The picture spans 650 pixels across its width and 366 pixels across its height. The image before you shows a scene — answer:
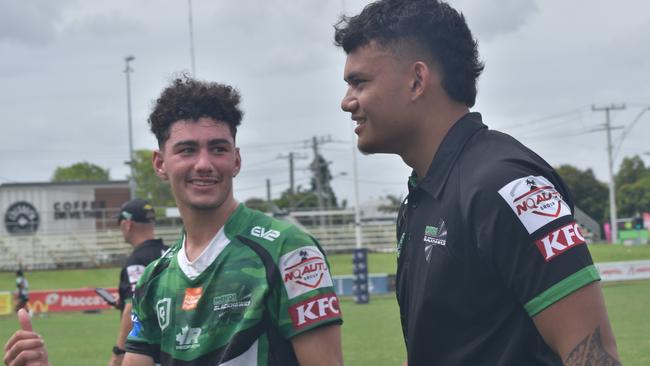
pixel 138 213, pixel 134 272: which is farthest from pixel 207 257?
pixel 138 213

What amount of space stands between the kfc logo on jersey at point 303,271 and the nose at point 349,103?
1058 millimetres

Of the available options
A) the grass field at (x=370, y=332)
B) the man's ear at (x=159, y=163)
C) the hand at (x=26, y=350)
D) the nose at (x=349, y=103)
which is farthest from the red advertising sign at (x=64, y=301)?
the nose at (x=349, y=103)

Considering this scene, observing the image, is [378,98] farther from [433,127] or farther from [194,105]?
[194,105]

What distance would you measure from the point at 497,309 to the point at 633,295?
29.5 metres

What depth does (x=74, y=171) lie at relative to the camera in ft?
375

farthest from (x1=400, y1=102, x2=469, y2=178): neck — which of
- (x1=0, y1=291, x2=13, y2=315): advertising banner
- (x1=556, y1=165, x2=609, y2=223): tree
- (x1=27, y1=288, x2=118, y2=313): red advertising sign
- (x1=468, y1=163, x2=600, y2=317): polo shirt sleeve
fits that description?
(x1=556, y1=165, x2=609, y2=223): tree

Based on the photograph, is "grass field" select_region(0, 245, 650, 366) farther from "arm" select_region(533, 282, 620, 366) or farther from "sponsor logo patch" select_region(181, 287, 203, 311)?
"arm" select_region(533, 282, 620, 366)

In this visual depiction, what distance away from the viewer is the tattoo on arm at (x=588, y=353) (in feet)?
9.07

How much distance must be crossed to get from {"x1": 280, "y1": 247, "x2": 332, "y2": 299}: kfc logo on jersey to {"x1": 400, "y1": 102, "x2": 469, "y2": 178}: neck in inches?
43.8

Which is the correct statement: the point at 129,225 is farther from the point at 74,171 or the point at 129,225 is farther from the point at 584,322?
the point at 74,171

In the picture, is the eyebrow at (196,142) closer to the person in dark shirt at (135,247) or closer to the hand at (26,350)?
the hand at (26,350)

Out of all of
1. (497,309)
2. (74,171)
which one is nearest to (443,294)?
(497,309)

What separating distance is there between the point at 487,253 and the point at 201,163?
6.61 feet

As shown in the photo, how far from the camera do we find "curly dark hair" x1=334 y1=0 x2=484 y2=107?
10.8ft
